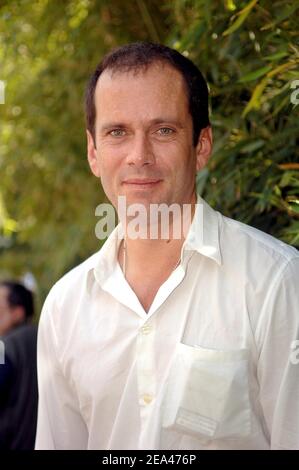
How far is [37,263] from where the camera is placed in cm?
574

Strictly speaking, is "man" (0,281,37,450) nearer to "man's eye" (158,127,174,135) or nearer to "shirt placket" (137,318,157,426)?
"shirt placket" (137,318,157,426)

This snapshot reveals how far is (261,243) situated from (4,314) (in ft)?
8.98

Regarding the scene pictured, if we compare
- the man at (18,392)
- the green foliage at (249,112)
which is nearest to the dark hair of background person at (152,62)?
the green foliage at (249,112)

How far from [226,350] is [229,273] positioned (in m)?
0.18

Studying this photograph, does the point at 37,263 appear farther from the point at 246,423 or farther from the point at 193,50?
the point at 246,423

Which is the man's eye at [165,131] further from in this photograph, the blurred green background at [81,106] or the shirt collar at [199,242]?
the blurred green background at [81,106]

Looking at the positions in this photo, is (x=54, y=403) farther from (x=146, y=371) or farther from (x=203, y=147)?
(x=203, y=147)

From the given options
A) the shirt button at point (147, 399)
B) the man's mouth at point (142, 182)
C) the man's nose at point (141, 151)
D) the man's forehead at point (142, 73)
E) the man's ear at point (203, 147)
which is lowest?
the shirt button at point (147, 399)

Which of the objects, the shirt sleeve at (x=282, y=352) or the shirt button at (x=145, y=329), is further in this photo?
the shirt button at (x=145, y=329)

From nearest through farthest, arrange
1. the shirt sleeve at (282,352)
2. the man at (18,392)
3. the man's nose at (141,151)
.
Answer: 1. the shirt sleeve at (282,352)
2. the man's nose at (141,151)
3. the man at (18,392)

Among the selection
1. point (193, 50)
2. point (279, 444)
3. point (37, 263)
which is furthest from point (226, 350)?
point (37, 263)

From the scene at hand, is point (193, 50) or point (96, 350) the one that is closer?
point (96, 350)

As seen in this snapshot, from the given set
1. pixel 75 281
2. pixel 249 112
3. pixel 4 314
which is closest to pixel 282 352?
pixel 75 281

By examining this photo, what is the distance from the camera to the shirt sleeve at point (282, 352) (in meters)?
1.73
